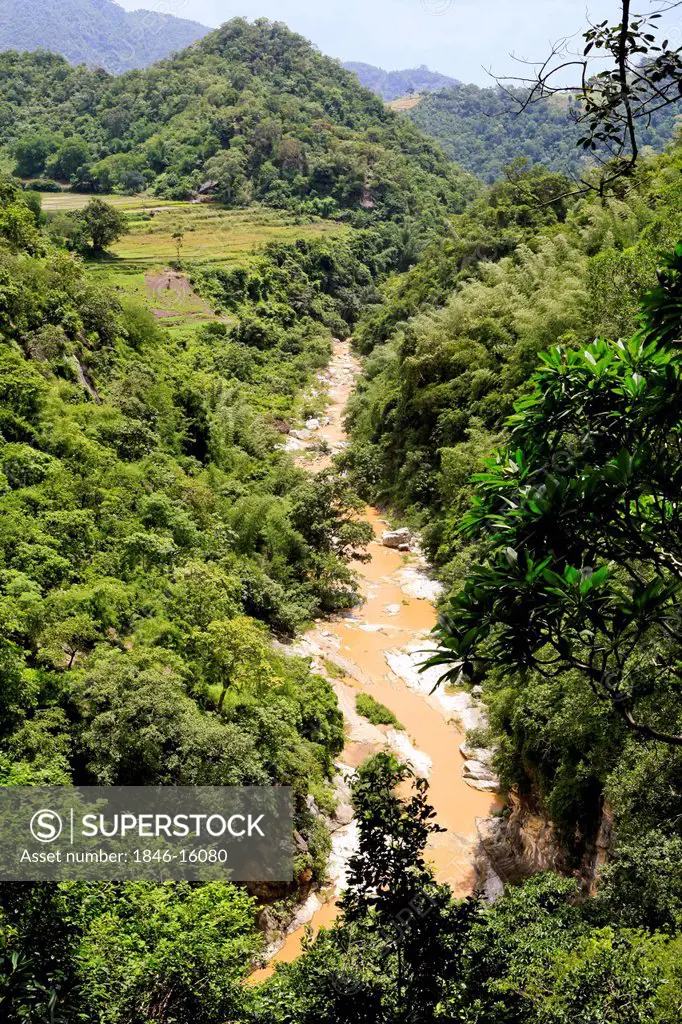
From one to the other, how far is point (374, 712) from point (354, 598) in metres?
4.13

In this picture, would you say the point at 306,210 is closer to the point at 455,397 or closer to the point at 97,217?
the point at 97,217

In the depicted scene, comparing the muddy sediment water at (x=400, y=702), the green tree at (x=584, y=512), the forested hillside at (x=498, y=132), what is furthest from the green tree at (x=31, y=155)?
the forested hillside at (x=498, y=132)

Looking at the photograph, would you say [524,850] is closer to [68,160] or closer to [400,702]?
[400,702]

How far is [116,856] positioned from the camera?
6.59 meters

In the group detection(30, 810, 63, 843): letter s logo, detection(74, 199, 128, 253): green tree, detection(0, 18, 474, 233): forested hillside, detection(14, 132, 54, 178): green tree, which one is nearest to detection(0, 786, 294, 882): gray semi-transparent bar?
detection(30, 810, 63, 843): letter s logo

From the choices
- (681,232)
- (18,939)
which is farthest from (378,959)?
(681,232)

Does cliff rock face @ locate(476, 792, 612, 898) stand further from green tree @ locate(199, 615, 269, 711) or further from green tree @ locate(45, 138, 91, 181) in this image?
green tree @ locate(45, 138, 91, 181)

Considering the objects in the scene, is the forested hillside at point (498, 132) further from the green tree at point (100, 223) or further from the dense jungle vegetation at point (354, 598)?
the dense jungle vegetation at point (354, 598)

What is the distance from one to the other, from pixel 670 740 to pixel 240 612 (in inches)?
398

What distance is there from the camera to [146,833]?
737cm

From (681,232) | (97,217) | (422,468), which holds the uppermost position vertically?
(681,232)

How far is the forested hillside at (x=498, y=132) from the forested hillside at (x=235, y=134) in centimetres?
4076

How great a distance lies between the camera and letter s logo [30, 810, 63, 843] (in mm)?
5656

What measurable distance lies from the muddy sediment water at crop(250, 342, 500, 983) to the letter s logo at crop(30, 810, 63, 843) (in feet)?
11.0
